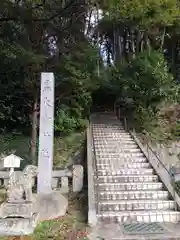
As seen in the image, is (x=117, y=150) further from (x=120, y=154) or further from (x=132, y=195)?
(x=132, y=195)

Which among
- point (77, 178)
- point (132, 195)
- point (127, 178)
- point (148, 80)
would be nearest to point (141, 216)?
point (132, 195)

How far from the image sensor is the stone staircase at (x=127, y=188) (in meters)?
8.36

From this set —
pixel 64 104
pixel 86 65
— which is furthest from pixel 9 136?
pixel 86 65

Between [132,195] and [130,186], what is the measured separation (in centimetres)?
54

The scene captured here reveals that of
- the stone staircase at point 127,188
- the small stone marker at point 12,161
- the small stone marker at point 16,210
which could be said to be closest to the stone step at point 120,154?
the stone staircase at point 127,188

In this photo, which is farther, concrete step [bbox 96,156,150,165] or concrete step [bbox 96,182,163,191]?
concrete step [bbox 96,156,150,165]

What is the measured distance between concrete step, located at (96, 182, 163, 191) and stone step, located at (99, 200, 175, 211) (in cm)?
88

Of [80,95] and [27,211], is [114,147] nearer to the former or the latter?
[80,95]

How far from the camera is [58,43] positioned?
13.2 m

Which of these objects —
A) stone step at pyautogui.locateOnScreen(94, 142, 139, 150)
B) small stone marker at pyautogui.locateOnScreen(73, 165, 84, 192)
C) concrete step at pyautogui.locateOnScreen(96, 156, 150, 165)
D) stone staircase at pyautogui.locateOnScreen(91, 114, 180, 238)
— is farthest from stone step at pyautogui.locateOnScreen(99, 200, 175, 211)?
stone step at pyautogui.locateOnScreen(94, 142, 139, 150)

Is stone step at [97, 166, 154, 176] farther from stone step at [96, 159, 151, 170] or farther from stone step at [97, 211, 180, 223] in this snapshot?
stone step at [97, 211, 180, 223]

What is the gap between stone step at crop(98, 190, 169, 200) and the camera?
9359mm

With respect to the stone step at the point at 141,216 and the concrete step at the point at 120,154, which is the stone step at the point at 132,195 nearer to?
the stone step at the point at 141,216

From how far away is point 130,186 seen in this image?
9930 millimetres
